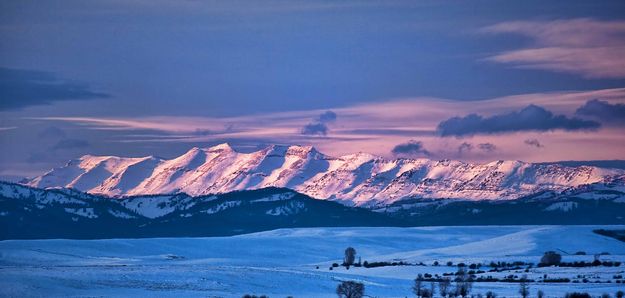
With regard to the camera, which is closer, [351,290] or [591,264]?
[351,290]

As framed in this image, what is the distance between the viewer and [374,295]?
420 ft

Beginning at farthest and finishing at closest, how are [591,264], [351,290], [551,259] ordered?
[551,259], [591,264], [351,290]

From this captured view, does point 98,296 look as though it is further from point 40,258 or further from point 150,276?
point 40,258

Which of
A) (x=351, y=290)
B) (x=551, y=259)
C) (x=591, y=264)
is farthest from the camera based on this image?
(x=551, y=259)

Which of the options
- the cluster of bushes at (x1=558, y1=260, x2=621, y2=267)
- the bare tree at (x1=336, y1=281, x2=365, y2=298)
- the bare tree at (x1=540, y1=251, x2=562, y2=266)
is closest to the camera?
the bare tree at (x1=336, y1=281, x2=365, y2=298)

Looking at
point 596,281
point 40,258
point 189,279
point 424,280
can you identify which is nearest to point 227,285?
point 189,279

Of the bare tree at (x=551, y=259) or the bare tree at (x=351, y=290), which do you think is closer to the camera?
the bare tree at (x=351, y=290)

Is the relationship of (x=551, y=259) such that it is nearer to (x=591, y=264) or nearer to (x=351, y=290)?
(x=591, y=264)

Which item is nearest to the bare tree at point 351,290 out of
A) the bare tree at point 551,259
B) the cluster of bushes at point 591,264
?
the cluster of bushes at point 591,264

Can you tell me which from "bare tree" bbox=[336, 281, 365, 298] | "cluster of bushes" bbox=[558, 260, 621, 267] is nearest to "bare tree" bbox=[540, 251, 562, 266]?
"cluster of bushes" bbox=[558, 260, 621, 267]

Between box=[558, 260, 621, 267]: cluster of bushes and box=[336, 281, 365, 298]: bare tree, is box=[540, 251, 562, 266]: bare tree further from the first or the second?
box=[336, 281, 365, 298]: bare tree

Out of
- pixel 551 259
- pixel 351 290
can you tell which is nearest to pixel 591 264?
pixel 551 259

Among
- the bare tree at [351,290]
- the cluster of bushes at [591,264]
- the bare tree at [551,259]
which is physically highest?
the bare tree at [551,259]

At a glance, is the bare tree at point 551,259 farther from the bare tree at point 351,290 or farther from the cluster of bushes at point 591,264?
the bare tree at point 351,290
